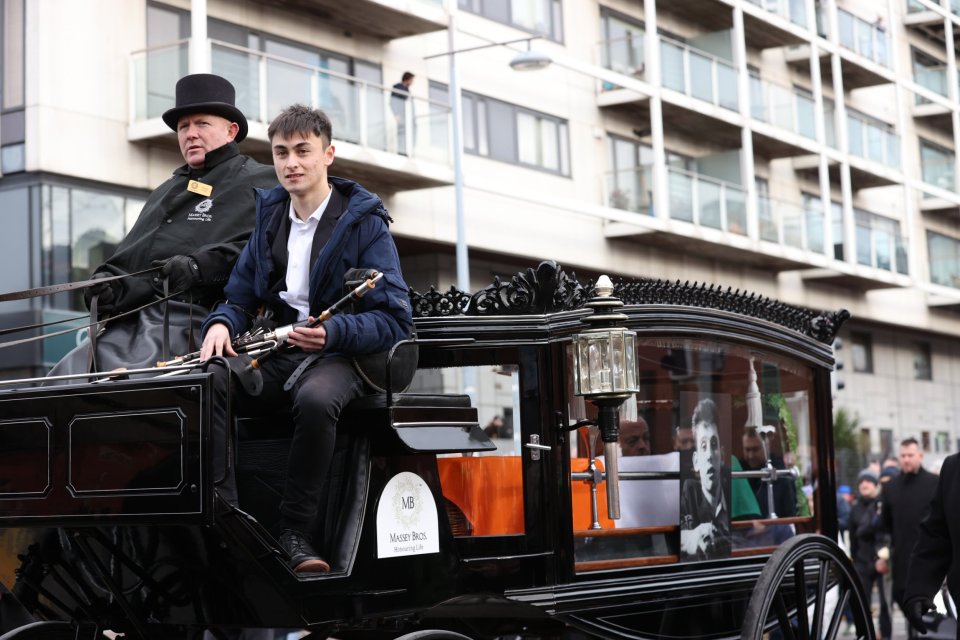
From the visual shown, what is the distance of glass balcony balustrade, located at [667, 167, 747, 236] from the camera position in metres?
31.3

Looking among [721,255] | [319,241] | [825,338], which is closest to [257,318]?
[319,241]

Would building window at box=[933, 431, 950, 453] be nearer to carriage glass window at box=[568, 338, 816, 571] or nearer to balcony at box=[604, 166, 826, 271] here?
balcony at box=[604, 166, 826, 271]

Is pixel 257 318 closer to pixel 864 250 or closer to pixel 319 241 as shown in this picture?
pixel 319 241

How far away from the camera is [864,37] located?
41.7m

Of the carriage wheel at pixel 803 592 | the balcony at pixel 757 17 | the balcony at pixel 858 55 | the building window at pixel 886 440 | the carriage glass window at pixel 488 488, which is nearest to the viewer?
the carriage glass window at pixel 488 488

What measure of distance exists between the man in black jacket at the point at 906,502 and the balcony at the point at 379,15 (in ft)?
45.5

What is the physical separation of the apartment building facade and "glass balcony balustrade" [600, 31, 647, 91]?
0.10 m

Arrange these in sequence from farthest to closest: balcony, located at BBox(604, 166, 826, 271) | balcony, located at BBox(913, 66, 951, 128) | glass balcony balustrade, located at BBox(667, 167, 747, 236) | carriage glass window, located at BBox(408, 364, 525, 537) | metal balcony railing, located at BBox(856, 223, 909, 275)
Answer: balcony, located at BBox(913, 66, 951, 128), metal balcony railing, located at BBox(856, 223, 909, 275), glass balcony balustrade, located at BBox(667, 167, 747, 236), balcony, located at BBox(604, 166, 826, 271), carriage glass window, located at BBox(408, 364, 525, 537)

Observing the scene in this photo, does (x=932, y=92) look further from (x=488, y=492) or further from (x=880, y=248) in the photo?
(x=488, y=492)

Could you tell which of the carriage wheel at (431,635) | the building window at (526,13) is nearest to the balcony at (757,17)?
the building window at (526,13)

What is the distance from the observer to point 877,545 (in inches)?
683

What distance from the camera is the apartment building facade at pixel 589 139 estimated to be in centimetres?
2120

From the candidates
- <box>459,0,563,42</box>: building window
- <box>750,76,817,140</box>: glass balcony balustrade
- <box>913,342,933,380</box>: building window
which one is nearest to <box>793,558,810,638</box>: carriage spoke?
<box>459,0,563,42</box>: building window

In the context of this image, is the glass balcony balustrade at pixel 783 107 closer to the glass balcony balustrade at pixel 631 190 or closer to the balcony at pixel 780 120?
the balcony at pixel 780 120
